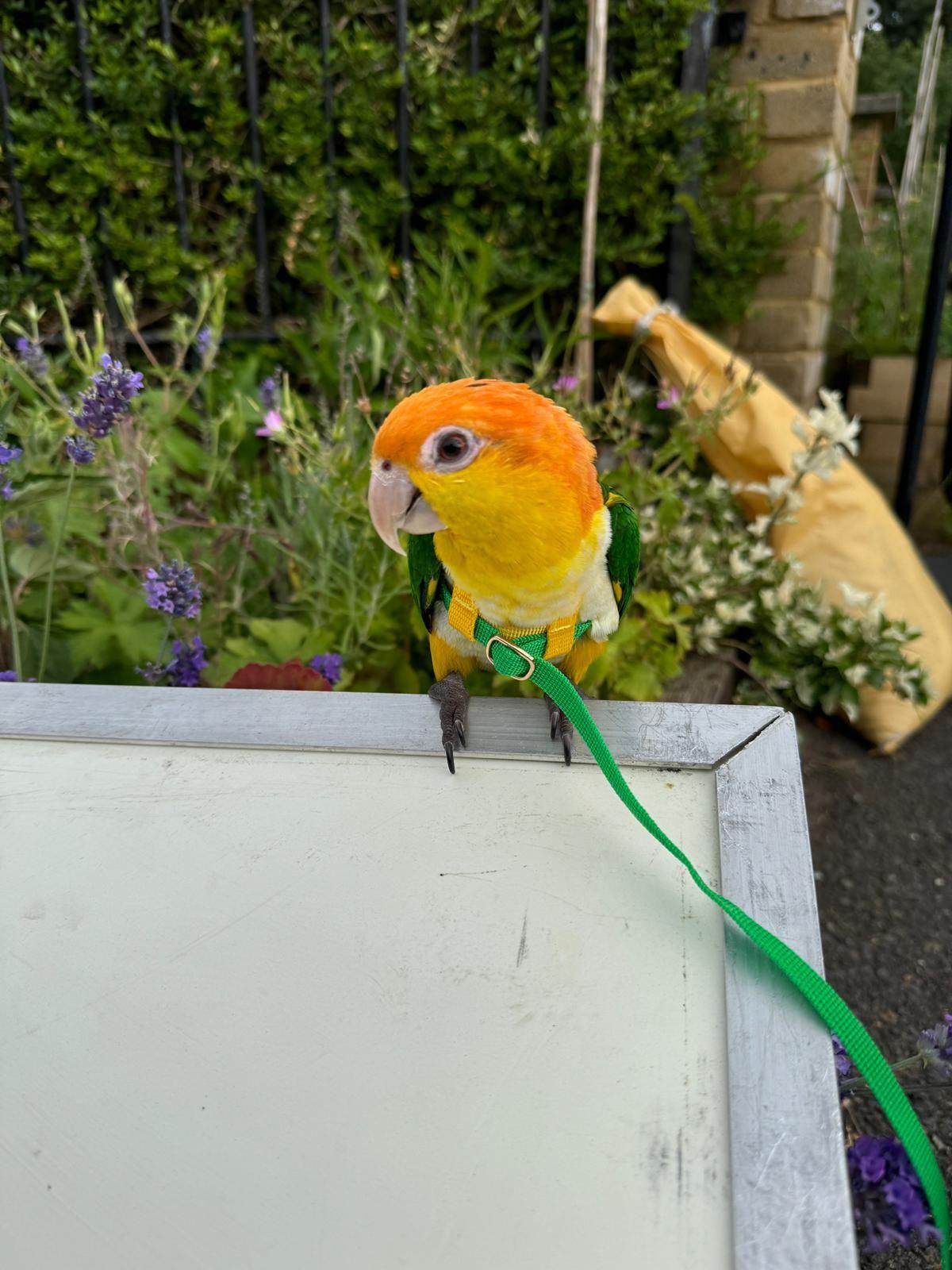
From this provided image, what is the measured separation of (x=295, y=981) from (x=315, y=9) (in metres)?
3.03

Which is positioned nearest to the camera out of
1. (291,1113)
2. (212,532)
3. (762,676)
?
(291,1113)

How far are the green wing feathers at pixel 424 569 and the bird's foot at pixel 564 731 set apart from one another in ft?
0.85

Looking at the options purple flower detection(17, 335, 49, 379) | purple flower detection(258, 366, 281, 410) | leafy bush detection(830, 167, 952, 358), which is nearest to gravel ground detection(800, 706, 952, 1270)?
purple flower detection(258, 366, 281, 410)

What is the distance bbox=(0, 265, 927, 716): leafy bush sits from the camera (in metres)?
1.45

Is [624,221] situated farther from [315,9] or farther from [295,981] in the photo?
[295,981]

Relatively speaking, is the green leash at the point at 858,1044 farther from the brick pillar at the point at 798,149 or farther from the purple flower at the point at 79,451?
the brick pillar at the point at 798,149

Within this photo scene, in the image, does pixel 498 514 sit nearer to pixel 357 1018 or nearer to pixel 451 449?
pixel 451 449

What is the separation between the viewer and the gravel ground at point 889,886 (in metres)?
1.32

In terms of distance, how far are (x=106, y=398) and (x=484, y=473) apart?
2.09ft

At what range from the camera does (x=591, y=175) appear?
8.21 feet

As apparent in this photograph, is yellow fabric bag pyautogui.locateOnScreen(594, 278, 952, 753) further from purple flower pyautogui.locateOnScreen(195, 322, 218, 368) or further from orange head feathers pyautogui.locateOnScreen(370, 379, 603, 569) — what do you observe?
orange head feathers pyautogui.locateOnScreen(370, 379, 603, 569)

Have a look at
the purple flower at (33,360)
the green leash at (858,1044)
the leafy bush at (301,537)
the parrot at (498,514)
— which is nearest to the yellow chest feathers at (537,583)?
the parrot at (498,514)

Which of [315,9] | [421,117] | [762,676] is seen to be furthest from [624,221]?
[762,676]

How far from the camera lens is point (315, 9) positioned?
266cm
